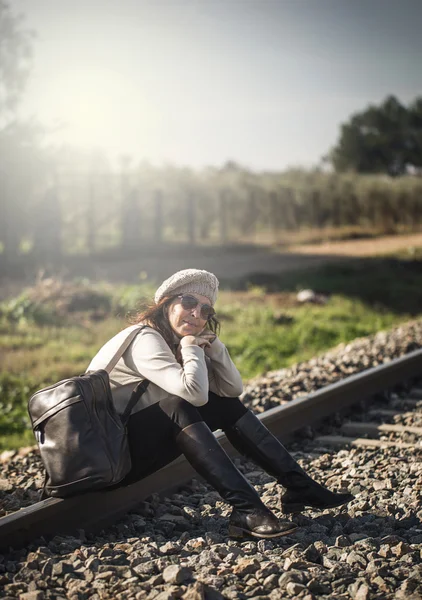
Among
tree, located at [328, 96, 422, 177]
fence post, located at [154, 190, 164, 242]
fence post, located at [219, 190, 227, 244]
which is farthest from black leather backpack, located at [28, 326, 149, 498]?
tree, located at [328, 96, 422, 177]

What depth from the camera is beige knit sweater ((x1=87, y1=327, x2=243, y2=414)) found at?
154 inches

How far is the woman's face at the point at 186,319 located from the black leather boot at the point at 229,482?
1.72ft

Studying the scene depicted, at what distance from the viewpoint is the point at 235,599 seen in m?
3.17

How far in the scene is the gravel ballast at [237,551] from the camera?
129 inches

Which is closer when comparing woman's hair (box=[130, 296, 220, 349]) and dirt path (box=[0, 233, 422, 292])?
woman's hair (box=[130, 296, 220, 349])

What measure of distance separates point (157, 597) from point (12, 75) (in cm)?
2107

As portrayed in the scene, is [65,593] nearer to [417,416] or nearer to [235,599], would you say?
[235,599]

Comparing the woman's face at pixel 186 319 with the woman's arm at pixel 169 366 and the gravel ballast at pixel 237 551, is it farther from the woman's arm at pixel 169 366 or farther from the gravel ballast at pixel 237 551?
the gravel ballast at pixel 237 551

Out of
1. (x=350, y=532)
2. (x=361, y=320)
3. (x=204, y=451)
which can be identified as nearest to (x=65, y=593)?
(x=204, y=451)

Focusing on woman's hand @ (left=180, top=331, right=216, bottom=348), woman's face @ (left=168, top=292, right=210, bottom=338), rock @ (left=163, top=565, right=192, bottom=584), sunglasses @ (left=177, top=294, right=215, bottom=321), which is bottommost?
rock @ (left=163, top=565, right=192, bottom=584)

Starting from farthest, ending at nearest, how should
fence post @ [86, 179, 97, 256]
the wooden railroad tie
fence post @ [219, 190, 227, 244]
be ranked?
fence post @ [219, 190, 227, 244]
fence post @ [86, 179, 97, 256]
the wooden railroad tie

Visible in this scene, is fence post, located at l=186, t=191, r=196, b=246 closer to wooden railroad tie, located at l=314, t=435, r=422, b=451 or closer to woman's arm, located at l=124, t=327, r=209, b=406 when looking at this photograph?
wooden railroad tie, located at l=314, t=435, r=422, b=451

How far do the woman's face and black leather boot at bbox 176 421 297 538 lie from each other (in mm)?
525

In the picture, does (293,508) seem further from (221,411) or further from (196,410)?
(196,410)
